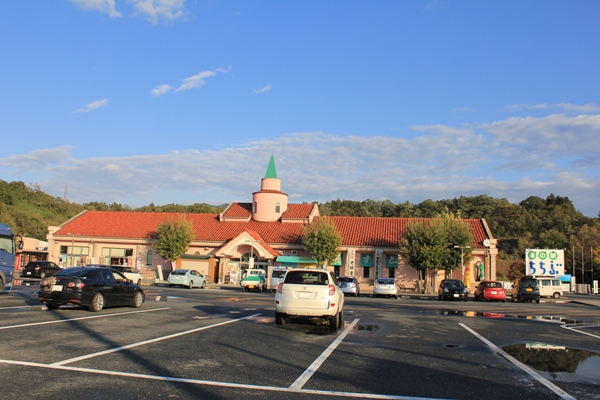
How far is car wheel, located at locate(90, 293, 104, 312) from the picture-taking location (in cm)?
1739

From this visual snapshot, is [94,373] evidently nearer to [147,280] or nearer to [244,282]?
[244,282]

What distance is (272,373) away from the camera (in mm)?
8766

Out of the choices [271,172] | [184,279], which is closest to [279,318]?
[184,279]

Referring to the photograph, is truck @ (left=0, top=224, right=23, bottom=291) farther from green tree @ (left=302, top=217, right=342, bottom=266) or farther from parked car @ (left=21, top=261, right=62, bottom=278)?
green tree @ (left=302, top=217, right=342, bottom=266)

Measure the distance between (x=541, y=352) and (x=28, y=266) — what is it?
137 ft

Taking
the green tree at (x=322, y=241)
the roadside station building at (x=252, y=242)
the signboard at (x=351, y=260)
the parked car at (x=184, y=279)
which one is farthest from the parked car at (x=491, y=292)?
the parked car at (x=184, y=279)

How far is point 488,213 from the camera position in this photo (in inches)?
4338

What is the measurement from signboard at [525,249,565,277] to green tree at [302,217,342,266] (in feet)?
58.0

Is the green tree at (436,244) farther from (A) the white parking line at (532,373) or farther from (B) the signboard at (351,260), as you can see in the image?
(A) the white parking line at (532,373)

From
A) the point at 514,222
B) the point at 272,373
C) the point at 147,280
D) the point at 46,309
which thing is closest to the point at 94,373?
the point at 272,373

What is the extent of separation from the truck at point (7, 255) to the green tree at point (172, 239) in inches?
1141

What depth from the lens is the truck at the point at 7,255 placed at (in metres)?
23.6

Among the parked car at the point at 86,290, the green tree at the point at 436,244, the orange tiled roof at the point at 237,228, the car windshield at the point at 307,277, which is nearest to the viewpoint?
the car windshield at the point at 307,277

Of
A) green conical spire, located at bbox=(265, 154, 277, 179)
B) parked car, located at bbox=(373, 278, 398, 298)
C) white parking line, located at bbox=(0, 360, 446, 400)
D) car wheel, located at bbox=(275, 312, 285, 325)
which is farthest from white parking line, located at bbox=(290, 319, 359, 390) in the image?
green conical spire, located at bbox=(265, 154, 277, 179)
